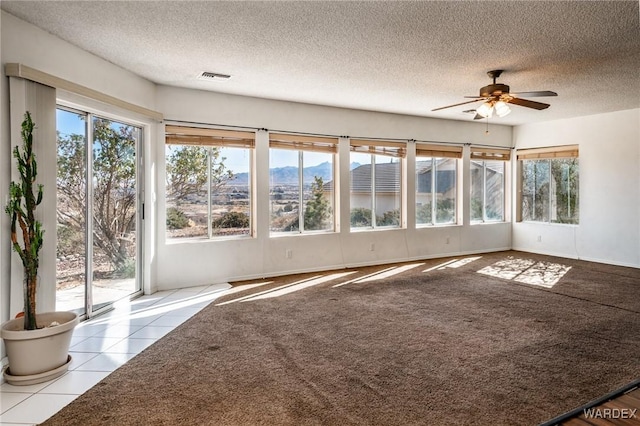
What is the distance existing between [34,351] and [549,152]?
8.36 m

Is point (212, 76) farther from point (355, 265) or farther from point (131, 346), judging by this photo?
point (355, 265)

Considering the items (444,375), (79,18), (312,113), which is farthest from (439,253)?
(79,18)

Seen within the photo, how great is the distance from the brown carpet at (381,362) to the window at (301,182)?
155 centimetres

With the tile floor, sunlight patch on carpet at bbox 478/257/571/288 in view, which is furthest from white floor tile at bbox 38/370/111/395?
sunlight patch on carpet at bbox 478/257/571/288

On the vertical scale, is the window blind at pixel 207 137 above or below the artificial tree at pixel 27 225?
above

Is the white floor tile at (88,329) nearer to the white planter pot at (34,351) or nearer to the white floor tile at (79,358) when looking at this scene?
the white floor tile at (79,358)

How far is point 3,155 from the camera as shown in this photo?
2.76 metres

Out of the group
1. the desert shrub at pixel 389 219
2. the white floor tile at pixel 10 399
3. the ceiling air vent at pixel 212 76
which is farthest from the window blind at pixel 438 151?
the white floor tile at pixel 10 399

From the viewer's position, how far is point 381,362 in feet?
9.37

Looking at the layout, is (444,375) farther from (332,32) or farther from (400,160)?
(400,160)

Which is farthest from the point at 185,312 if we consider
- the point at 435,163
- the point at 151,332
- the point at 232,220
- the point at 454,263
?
the point at 435,163

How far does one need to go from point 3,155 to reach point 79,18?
3.92 ft

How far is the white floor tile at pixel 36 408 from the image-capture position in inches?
84.5

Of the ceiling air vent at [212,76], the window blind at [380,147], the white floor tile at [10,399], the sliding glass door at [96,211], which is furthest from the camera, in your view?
the window blind at [380,147]
